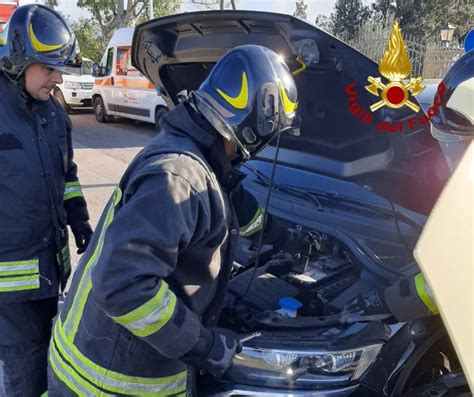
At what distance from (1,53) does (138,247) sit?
1.33m

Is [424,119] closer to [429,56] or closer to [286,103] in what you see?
[286,103]

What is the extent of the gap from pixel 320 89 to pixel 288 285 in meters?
0.97

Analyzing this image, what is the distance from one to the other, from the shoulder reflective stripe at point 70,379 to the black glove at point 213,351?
302 mm

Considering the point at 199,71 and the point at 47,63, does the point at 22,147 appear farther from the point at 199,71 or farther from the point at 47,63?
the point at 199,71

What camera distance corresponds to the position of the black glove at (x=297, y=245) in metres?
2.39

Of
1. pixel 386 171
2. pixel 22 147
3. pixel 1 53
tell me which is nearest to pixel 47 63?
pixel 1 53

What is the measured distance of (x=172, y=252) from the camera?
1.30 meters

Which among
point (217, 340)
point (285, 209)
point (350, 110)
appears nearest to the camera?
point (217, 340)

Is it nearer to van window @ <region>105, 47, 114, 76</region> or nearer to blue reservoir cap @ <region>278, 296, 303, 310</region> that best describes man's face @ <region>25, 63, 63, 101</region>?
blue reservoir cap @ <region>278, 296, 303, 310</region>

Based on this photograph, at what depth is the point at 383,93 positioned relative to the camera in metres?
2.17

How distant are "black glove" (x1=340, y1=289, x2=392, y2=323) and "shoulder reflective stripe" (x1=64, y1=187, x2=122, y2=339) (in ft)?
3.02

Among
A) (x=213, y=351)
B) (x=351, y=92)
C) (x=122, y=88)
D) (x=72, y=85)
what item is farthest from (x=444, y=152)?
(x=72, y=85)

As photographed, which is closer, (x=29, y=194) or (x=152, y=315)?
(x=152, y=315)

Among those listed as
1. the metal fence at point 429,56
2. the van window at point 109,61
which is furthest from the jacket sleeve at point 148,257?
the van window at point 109,61
